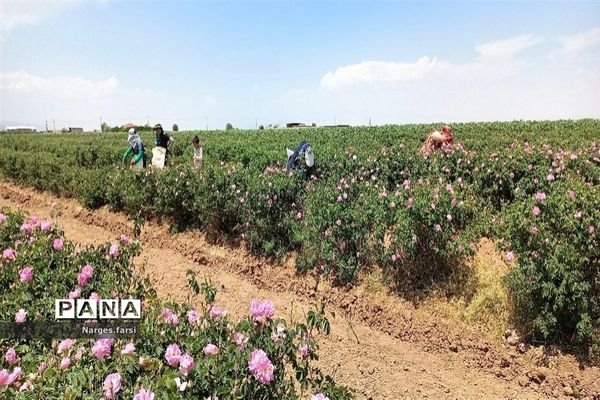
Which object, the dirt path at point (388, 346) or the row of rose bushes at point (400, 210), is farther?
the row of rose bushes at point (400, 210)

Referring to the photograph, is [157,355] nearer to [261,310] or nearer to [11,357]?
[261,310]

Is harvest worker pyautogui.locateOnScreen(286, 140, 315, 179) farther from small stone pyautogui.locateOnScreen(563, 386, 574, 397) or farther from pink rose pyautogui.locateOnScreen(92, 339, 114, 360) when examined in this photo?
pink rose pyautogui.locateOnScreen(92, 339, 114, 360)

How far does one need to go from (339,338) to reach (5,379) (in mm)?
3640

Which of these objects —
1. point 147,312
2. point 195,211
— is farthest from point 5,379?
point 195,211

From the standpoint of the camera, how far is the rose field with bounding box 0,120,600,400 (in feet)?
7.80

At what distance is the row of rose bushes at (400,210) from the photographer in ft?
15.3

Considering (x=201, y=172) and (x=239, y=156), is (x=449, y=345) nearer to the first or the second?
(x=201, y=172)

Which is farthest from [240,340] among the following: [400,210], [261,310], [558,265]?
[400,210]

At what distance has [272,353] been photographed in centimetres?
241

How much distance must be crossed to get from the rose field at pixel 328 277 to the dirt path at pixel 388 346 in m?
0.02

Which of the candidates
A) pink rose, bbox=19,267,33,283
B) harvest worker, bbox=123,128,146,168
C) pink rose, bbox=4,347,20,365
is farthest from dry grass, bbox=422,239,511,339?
harvest worker, bbox=123,128,146,168

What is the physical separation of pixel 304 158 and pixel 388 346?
13.4 ft

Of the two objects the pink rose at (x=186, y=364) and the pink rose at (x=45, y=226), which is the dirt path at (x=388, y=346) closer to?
the pink rose at (x=186, y=364)

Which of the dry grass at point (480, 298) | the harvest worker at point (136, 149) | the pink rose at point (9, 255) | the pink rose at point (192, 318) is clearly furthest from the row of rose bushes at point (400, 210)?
the pink rose at point (192, 318)
